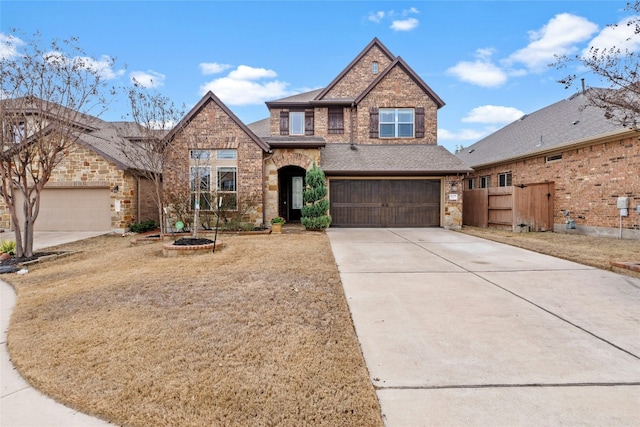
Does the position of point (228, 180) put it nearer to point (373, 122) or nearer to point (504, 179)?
point (373, 122)

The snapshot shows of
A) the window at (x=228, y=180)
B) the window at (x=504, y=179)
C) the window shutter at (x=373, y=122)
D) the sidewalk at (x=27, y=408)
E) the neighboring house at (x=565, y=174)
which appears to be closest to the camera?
the sidewalk at (x=27, y=408)

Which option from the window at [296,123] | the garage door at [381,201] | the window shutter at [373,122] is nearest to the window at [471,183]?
the garage door at [381,201]

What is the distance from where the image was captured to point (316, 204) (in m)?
13.3

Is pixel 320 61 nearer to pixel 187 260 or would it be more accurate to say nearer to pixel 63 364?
pixel 187 260

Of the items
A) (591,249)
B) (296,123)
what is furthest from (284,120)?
(591,249)

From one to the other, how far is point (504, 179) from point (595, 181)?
4.91 metres

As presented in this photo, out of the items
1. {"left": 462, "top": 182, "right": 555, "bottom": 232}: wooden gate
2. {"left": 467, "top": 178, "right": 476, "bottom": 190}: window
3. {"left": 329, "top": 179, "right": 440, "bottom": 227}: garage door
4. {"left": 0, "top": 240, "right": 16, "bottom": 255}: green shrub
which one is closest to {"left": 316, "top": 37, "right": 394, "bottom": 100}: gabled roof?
{"left": 329, "top": 179, "right": 440, "bottom": 227}: garage door

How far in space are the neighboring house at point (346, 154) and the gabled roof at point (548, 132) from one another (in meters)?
3.36

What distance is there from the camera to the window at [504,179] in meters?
16.5

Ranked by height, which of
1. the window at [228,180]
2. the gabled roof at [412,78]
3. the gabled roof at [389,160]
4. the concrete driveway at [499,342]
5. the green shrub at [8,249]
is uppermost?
the gabled roof at [412,78]

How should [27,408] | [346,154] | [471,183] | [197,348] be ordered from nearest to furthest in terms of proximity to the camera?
[27,408]
[197,348]
[346,154]
[471,183]

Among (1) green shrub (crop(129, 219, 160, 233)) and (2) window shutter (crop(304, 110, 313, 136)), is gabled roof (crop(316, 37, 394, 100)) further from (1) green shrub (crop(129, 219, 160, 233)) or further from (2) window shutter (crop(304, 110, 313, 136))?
(1) green shrub (crop(129, 219, 160, 233))

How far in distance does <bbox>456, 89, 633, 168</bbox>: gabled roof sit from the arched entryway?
1004 cm

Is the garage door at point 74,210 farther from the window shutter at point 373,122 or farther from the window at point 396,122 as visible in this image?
the window at point 396,122
